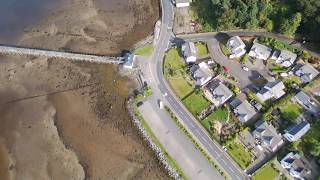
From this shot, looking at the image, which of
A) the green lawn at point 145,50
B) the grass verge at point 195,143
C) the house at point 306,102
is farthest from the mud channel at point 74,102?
the house at point 306,102

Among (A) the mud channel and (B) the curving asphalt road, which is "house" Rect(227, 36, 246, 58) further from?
(A) the mud channel

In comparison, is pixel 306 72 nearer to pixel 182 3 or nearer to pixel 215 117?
pixel 215 117

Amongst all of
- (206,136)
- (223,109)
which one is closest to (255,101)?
(223,109)

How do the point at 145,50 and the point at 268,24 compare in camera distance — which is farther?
the point at 268,24

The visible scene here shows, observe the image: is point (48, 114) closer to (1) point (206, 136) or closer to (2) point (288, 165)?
(1) point (206, 136)

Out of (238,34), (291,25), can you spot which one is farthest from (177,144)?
(291,25)

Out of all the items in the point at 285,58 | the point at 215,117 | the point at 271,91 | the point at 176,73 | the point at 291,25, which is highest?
the point at 291,25

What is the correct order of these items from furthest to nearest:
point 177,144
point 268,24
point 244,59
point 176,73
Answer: point 268,24
point 244,59
point 176,73
point 177,144
